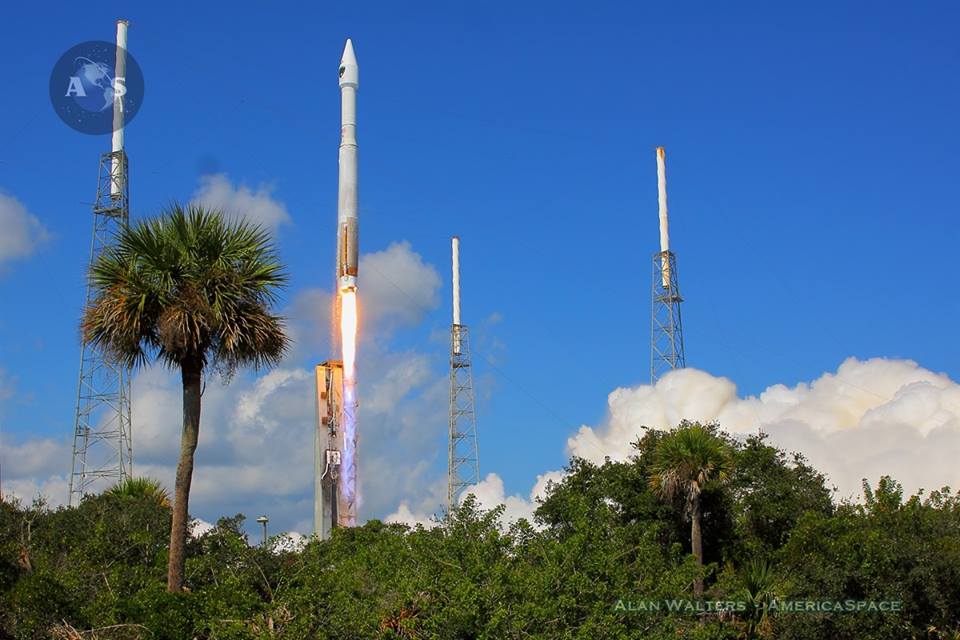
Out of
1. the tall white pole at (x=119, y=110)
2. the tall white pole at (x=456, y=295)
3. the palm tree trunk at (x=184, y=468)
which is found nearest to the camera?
the palm tree trunk at (x=184, y=468)

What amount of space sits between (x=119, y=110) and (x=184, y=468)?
1339 inches

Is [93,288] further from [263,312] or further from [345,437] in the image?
[345,437]

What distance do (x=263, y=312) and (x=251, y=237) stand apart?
2.02 m

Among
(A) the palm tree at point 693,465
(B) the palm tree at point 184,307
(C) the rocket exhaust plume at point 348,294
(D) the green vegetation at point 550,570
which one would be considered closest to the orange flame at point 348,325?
(C) the rocket exhaust plume at point 348,294

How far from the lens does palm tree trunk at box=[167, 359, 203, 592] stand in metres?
25.0

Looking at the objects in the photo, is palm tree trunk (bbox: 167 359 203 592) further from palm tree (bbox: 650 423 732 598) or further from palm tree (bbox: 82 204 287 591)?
palm tree (bbox: 650 423 732 598)

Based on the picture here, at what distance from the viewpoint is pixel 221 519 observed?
38906mm

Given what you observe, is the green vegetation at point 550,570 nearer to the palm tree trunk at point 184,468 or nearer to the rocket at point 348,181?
the palm tree trunk at point 184,468

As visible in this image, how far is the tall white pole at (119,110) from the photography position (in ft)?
173

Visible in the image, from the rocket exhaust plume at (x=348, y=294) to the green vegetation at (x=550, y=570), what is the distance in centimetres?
1027

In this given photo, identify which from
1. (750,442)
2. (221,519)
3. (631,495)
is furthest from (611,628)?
(750,442)

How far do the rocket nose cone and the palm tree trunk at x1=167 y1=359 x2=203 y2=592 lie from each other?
3420cm

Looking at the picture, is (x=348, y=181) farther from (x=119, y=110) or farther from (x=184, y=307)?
(x=184, y=307)

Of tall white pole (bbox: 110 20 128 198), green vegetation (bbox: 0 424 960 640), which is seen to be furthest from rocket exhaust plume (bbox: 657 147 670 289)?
tall white pole (bbox: 110 20 128 198)
